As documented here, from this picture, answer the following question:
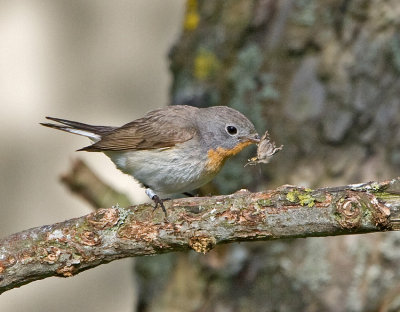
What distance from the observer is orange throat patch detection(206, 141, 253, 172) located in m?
5.20

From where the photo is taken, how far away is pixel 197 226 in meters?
3.78

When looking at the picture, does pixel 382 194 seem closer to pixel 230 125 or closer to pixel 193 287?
pixel 230 125

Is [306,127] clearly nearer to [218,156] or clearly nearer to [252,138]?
[252,138]

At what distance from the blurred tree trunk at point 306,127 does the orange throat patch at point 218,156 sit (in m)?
0.34

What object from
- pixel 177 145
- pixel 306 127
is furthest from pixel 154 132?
pixel 306 127

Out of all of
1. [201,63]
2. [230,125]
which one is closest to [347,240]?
[230,125]

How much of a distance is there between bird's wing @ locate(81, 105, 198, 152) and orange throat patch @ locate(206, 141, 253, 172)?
0.78 ft

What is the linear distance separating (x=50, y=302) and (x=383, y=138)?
4.28m

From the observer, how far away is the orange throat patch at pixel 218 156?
520 centimetres

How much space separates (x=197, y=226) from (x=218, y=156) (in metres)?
1.51

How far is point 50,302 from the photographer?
820 cm

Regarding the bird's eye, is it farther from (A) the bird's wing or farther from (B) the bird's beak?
(A) the bird's wing

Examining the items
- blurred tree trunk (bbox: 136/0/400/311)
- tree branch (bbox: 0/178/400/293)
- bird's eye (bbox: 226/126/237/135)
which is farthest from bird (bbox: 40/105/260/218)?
tree branch (bbox: 0/178/400/293)

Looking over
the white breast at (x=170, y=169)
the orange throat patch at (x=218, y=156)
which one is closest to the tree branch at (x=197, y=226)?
the white breast at (x=170, y=169)
